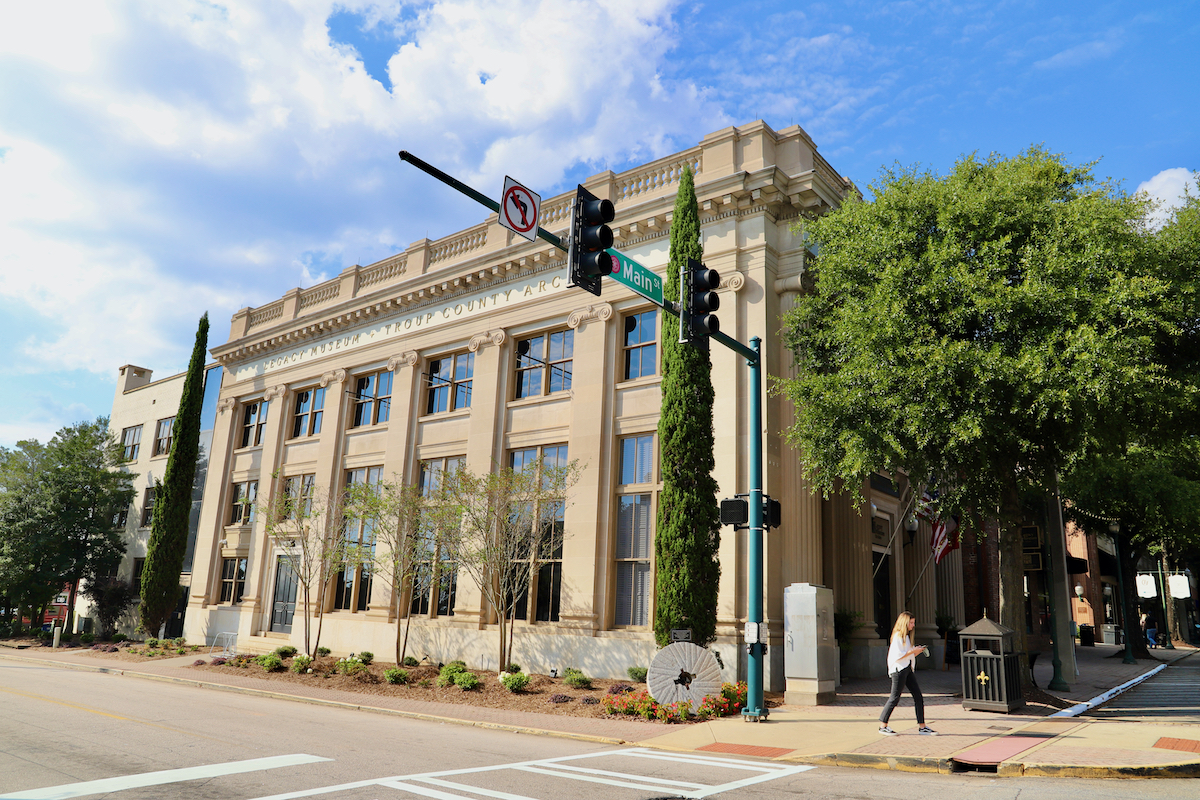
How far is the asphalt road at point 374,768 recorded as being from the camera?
759 cm

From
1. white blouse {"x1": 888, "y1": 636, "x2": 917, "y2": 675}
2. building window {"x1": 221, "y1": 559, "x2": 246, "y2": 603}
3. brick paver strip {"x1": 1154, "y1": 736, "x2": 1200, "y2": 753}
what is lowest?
brick paver strip {"x1": 1154, "y1": 736, "x2": 1200, "y2": 753}

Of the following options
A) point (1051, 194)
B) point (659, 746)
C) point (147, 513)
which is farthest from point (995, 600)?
point (147, 513)

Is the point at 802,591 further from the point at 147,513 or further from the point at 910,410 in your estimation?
the point at 147,513

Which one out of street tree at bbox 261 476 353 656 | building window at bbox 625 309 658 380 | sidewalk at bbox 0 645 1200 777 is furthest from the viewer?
street tree at bbox 261 476 353 656

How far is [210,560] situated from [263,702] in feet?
56.3

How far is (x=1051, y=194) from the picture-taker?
1502cm

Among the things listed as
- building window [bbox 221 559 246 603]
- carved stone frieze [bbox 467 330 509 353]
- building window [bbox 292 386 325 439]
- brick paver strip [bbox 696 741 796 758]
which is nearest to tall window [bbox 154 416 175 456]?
building window [bbox 221 559 246 603]

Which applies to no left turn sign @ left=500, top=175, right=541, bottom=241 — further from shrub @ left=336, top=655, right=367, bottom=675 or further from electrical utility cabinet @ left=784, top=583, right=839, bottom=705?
shrub @ left=336, top=655, right=367, bottom=675

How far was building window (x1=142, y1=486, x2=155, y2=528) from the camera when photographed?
127ft

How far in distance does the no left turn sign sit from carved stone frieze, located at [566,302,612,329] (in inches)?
518

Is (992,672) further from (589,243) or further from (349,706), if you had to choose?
(349,706)

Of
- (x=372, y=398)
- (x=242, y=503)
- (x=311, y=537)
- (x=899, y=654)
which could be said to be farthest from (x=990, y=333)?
(x=242, y=503)

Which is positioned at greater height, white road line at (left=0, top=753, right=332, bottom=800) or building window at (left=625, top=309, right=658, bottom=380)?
building window at (left=625, top=309, right=658, bottom=380)

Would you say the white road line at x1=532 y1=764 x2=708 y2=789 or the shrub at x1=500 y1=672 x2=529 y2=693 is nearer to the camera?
the white road line at x1=532 y1=764 x2=708 y2=789
